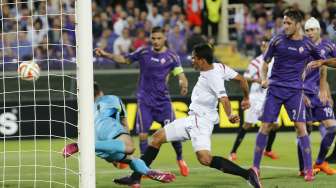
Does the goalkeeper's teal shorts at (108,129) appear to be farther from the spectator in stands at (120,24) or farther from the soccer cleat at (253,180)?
the spectator in stands at (120,24)

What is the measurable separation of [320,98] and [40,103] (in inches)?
307

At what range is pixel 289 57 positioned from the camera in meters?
11.4

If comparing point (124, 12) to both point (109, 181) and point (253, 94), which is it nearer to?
point (253, 94)

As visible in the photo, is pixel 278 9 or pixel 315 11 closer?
pixel 315 11

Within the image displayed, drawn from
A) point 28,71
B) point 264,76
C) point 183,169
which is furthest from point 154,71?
point 264,76

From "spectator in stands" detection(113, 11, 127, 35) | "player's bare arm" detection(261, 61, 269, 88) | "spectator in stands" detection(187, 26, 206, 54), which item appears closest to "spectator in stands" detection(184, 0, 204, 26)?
"spectator in stands" detection(187, 26, 206, 54)

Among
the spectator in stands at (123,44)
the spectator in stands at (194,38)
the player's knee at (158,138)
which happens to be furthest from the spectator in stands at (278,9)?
the player's knee at (158,138)

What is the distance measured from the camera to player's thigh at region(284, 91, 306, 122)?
11430 mm

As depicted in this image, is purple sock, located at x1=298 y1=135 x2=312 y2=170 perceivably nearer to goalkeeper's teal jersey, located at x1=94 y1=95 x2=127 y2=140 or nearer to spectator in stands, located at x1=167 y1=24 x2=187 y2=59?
goalkeeper's teal jersey, located at x1=94 y1=95 x2=127 y2=140

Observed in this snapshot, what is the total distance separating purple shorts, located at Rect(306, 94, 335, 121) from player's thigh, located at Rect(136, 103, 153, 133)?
2.32m

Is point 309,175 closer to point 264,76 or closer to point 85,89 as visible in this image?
point 264,76

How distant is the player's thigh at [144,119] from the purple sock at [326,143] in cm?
251

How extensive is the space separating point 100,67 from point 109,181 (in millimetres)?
8279

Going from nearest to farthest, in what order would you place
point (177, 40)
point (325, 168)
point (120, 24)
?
point (325, 168) < point (177, 40) < point (120, 24)
